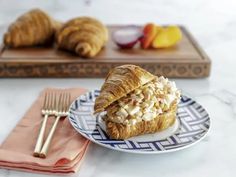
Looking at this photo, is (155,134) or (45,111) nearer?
(155,134)

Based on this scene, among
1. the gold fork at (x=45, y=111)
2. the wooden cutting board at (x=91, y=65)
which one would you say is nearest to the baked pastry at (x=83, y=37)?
the wooden cutting board at (x=91, y=65)

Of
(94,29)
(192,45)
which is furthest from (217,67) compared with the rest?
(94,29)

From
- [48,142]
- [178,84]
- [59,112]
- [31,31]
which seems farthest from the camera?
[31,31]

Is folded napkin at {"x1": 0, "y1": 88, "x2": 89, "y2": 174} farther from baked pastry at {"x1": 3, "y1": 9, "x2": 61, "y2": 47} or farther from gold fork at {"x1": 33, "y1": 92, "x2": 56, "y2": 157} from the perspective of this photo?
baked pastry at {"x1": 3, "y1": 9, "x2": 61, "y2": 47}

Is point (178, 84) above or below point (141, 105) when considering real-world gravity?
below

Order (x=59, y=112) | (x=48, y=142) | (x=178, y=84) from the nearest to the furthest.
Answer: (x=48, y=142)
(x=59, y=112)
(x=178, y=84)

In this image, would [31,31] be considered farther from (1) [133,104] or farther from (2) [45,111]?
(1) [133,104]

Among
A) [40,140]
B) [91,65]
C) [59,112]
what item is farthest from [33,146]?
[91,65]

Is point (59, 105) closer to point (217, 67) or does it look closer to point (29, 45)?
point (29, 45)
